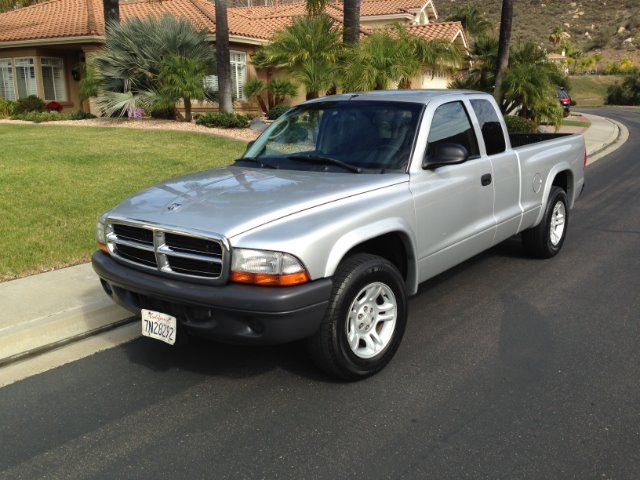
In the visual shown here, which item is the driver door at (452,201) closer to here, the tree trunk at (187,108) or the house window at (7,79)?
the tree trunk at (187,108)

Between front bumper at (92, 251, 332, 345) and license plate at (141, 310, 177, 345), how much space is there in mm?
45

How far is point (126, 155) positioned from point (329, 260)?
33.7 ft

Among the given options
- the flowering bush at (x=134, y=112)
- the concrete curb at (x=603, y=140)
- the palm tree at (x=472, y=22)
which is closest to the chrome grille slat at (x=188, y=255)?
the concrete curb at (x=603, y=140)

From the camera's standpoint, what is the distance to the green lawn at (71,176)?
6.79 meters

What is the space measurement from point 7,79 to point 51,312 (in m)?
25.2

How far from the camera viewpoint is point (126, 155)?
12.9 metres

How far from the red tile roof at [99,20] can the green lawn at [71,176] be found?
25.5 ft

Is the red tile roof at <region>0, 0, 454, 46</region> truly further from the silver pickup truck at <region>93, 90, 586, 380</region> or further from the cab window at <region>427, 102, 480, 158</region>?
the silver pickup truck at <region>93, 90, 586, 380</region>

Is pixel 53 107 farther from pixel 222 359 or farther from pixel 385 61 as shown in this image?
pixel 222 359

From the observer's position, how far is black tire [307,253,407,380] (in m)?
3.70

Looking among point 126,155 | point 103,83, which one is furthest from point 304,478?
point 103,83

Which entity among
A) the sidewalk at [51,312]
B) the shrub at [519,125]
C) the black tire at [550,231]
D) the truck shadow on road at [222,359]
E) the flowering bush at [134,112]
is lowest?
the truck shadow on road at [222,359]

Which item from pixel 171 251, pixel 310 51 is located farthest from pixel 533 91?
pixel 171 251

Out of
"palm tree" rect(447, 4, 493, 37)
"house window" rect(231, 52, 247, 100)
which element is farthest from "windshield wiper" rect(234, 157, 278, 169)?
"palm tree" rect(447, 4, 493, 37)
